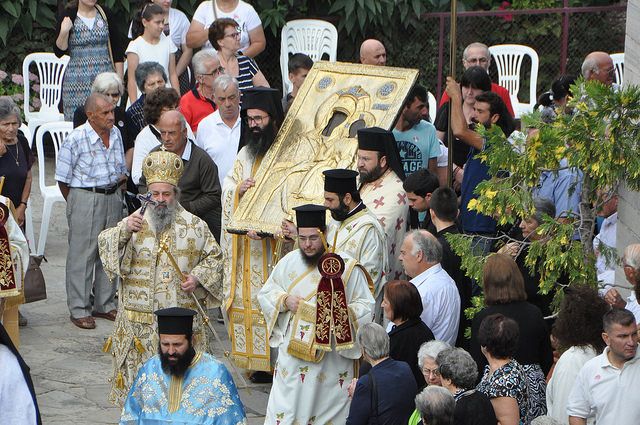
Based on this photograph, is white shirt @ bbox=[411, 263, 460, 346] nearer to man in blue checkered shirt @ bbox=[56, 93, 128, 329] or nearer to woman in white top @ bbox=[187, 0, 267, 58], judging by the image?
man in blue checkered shirt @ bbox=[56, 93, 128, 329]

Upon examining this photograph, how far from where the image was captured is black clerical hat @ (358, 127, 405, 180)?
34.1 feet

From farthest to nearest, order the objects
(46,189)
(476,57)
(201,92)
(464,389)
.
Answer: (46,189), (201,92), (476,57), (464,389)

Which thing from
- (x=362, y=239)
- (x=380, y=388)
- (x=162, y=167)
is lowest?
(x=380, y=388)

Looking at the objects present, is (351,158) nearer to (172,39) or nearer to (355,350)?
(355,350)

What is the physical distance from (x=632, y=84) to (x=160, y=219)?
3.56 meters

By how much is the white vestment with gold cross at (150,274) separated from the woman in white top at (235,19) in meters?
4.98

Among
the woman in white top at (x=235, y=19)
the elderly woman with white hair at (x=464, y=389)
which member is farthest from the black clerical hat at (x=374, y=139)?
the woman in white top at (x=235, y=19)

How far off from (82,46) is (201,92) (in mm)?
1925

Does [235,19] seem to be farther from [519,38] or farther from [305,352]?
[305,352]

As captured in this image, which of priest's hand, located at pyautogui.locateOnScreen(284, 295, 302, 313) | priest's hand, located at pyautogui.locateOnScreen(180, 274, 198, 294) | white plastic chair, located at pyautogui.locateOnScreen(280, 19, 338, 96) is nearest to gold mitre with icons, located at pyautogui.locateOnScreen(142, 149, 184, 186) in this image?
priest's hand, located at pyautogui.locateOnScreen(180, 274, 198, 294)

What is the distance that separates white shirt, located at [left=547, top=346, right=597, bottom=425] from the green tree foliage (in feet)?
1.64

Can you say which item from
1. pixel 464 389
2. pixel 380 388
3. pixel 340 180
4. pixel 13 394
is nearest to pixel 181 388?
pixel 13 394

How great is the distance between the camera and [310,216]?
9.56 meters

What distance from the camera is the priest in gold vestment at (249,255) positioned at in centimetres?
1129
